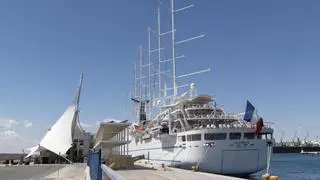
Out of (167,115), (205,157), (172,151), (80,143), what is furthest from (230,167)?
(80,143)

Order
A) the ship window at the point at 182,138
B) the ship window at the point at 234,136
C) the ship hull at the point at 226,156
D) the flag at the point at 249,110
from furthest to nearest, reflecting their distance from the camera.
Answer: the ship window at the point at 182,138, the ship window at the point at 234,136, the ship hull at the point at 226,156, the flag at the point at 249,110

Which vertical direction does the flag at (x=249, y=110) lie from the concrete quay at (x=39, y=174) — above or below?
above

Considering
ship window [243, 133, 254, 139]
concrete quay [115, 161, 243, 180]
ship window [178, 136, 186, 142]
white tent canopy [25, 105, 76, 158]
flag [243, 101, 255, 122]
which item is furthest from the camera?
white tent canopy [25, 105, 76, 158]

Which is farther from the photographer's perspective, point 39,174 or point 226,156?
point 226,156

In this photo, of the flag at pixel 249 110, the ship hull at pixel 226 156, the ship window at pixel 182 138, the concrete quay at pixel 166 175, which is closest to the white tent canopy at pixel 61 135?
the ship window at pixel 182 138

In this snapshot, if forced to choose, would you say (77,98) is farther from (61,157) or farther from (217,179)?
(217,179)

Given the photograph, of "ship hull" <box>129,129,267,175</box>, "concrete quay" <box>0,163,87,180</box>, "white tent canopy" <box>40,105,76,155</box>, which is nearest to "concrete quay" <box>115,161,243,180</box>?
"concrete quay" <box>0,163,87,180</box>

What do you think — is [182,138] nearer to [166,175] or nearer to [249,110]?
[249,110]

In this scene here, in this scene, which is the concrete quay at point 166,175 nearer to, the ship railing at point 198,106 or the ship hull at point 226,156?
the ship hull at point 226,156

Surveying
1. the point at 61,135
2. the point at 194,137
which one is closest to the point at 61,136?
the point at 61,135

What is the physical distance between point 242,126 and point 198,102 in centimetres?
1055

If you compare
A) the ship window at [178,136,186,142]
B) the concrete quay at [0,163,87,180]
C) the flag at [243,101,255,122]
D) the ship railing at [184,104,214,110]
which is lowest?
the concrete quay at [0,163,87,180]

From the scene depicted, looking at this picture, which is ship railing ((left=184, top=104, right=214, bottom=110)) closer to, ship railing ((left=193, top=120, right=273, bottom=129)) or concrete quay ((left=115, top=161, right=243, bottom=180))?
ship railing ((left=193, top=120, right=273, bottom=129))

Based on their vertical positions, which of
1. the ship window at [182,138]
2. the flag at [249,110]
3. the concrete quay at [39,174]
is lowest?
the concrete quay at [39,174]
